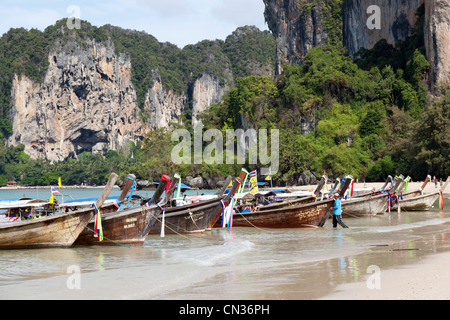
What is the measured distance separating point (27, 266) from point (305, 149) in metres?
60.4

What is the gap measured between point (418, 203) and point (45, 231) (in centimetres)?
2280

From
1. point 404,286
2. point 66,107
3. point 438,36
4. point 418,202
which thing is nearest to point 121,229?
point 404,286

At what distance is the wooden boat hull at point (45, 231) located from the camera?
51.8 feet

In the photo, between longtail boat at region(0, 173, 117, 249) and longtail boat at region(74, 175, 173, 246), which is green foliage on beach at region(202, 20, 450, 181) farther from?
longtail boat at region(0, 173, 117, 249)

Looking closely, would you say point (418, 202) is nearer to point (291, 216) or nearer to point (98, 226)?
point (291, 216)

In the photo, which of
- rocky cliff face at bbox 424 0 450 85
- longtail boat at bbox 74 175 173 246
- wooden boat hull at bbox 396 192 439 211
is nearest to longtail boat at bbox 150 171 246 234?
longtail boat at bbox 74 175 173 246

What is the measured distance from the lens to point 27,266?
44.8 feet

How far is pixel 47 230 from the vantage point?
15922 mm

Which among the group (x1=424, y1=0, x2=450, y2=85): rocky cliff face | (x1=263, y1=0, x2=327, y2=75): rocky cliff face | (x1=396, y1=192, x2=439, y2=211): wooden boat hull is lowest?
(x1=396, y1=192, x2=439, y2=211): wooden boat hull

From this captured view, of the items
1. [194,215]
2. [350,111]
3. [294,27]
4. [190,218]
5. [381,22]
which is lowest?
[190,218]

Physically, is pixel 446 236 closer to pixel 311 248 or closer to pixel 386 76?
pixel 311 248

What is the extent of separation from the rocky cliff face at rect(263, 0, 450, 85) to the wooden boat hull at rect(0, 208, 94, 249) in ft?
181

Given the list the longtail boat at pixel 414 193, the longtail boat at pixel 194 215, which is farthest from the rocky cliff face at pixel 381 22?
the longtail boat at pixel 194 215

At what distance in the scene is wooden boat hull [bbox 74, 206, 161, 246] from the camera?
16.9 m
